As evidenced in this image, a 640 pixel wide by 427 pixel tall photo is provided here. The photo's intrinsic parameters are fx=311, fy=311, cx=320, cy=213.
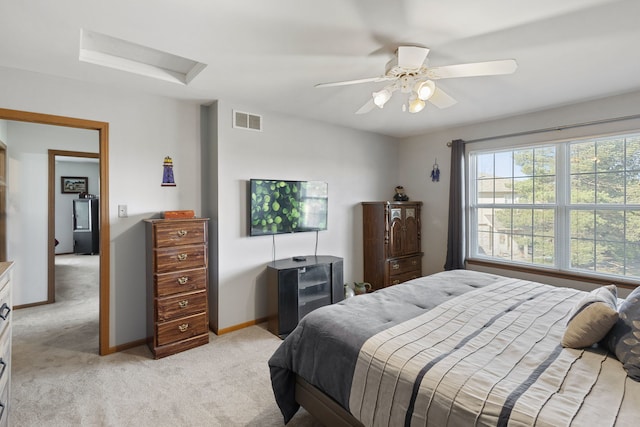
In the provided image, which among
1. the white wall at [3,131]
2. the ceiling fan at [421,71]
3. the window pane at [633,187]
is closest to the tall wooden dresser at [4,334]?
the ceiling fan at [421,71]

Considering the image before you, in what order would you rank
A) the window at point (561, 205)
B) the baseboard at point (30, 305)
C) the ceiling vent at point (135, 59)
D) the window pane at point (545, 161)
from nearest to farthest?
the ceiling vent at point (135, 59), the window at point (561, 205), the window pane at point (545, 161), the baseboard at point (30, 305)

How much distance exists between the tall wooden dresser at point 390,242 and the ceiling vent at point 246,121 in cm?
189

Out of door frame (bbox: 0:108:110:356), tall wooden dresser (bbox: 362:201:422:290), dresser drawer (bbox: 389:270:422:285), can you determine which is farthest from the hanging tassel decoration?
door frame (bbox: 0:108:110:356)

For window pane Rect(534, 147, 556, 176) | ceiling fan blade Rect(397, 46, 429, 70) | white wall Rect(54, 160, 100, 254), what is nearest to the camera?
ceiling fan blade Rect(397, 46, 429, 70)

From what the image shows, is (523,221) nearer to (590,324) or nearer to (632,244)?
(632,244)

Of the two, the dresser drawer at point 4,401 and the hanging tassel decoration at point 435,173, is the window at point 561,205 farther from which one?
the dresser drawer at point 4,401

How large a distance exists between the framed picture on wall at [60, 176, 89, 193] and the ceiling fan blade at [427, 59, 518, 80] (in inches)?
362

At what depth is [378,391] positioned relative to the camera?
4.52ft

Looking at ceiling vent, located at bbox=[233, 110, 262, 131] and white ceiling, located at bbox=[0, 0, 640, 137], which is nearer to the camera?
white ceiling, located at bbox=[0, 0, 640, 137]

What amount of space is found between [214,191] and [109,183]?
3.02 feet

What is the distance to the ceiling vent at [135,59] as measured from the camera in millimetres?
2258

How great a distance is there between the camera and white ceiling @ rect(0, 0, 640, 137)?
5.59 ft

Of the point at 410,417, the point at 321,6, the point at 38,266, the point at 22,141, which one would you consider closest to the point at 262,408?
the point at 410,417

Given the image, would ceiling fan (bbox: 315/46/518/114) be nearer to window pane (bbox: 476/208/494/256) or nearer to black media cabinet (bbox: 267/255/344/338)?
black media cabinet (bbox: 267/255/344/338)
